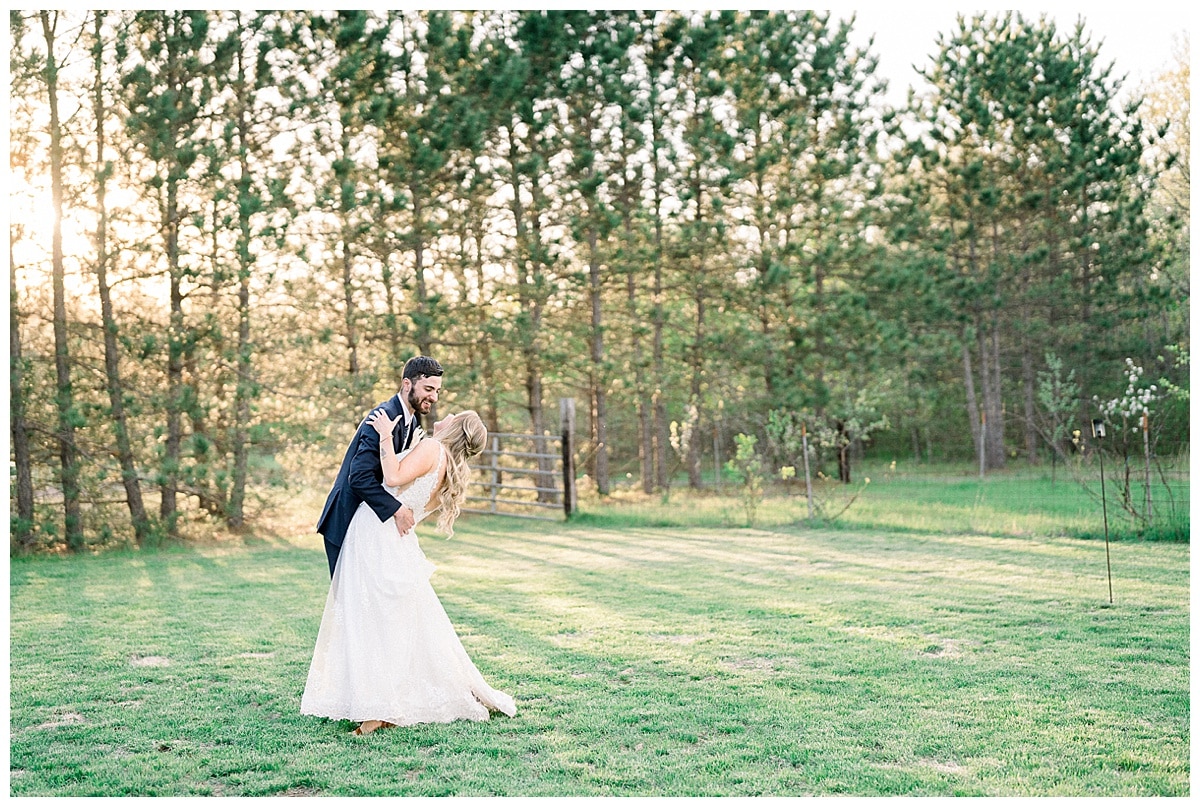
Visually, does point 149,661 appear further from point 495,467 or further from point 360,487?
point 495,467

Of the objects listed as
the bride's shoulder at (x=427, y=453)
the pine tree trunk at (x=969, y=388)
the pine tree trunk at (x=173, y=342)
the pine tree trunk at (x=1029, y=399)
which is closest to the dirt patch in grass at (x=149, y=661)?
the bride's shoulder at (x=427, y=453)

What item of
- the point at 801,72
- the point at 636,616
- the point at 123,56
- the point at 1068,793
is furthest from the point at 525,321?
the point at 1068,793

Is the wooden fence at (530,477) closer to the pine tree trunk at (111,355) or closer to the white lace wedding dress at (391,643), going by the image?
the pine tree trunk at (111,355)

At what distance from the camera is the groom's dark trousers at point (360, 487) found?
4395mm

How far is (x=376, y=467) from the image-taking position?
4.41 metres

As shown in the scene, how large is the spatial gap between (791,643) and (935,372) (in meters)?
19.1

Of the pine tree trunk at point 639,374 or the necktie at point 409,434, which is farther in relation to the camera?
the pine tree trunk at point 639,374

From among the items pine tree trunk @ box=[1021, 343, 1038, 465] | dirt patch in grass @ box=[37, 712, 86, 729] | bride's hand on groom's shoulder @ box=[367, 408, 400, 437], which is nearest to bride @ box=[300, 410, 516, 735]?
bride's hand on groom's shoulder @ box=[367, 408, 400, 437]

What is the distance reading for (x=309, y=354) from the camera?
13.9 metres

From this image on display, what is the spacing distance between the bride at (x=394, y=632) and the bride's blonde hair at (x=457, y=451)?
0.01m

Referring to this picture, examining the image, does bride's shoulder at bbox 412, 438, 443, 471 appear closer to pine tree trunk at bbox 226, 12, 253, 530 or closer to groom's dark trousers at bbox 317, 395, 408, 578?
groom's dark trousers at bbox 317, 395, 408, 578

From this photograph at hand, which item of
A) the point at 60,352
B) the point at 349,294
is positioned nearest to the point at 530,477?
the point at 349,294

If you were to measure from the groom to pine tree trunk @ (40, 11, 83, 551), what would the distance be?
7.84 meters

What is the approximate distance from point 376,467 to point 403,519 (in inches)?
10.1
